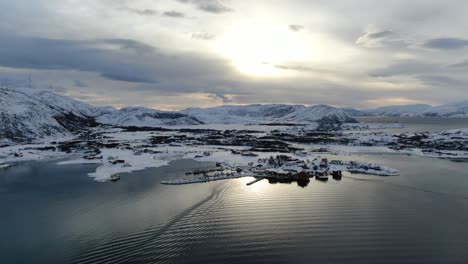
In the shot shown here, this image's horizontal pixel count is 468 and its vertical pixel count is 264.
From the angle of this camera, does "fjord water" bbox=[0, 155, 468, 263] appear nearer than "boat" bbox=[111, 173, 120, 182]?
Yes

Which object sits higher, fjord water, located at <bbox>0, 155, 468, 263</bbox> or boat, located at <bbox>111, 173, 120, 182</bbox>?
boat, located at <bbox>111, 173, 120, 182</bbox>

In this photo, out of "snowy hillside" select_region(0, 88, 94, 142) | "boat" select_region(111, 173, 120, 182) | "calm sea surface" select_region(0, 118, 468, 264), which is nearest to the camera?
"calm sea surface" select_region(0, 118, 468, 264)

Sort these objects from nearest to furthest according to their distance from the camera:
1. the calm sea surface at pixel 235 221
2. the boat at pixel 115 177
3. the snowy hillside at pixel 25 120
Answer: the calm sea surface at pixel 235 221, the boat at pixel 115 177, the snowy hillside at pixel 25 120

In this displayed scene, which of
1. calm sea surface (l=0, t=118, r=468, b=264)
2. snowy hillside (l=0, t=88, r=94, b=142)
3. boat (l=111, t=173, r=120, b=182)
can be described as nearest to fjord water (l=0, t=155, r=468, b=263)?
calm sea surface (l=0, t=118, r=468, b=264)

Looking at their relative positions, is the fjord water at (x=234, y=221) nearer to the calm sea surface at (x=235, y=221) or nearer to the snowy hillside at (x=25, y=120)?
the calm sea surface at (x=235, y=221)

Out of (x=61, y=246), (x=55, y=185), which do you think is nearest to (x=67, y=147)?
(x=55, y=185)

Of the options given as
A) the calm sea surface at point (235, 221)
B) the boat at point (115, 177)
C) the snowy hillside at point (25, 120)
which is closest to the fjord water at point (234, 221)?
the calm sea surface at point (235, 221)

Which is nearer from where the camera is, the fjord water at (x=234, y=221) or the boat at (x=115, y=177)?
the fjord water at (x=234, y=221)

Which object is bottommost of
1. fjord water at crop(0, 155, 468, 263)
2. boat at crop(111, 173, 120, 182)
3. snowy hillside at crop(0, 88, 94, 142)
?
fjord water at crop(0, 155, 468, 263)

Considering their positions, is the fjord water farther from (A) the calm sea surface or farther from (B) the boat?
(B) the boat
